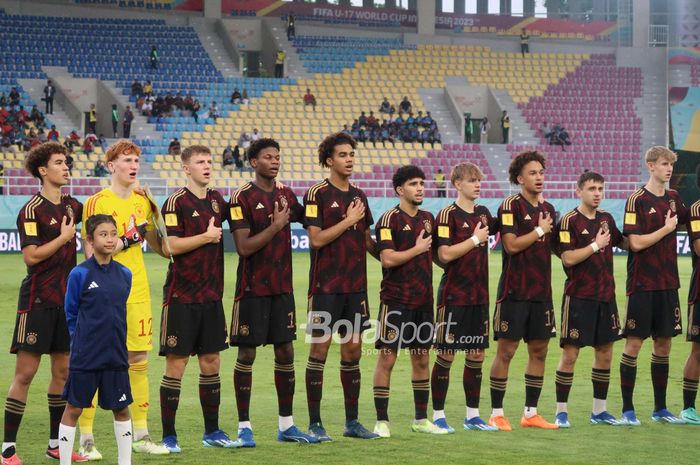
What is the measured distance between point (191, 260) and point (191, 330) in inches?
21.0

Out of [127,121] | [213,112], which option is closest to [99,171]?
[127,121]

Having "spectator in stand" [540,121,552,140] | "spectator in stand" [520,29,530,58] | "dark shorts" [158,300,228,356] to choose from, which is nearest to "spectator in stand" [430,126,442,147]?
"spectator in stand" [540,121,552,140]

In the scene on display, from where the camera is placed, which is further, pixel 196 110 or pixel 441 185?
pixel 196 110

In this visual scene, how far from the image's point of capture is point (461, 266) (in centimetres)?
970

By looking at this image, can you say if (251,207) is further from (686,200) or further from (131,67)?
(131,67)

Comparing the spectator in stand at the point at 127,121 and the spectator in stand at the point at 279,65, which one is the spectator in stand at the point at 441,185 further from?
the spectator in stand at the point at 279,65

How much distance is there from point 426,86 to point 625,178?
396 inches

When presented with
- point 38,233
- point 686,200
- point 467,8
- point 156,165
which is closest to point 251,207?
point 38,233

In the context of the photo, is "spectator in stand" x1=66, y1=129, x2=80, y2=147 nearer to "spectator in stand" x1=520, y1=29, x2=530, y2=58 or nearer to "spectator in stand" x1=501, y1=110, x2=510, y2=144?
"spectator in stand" x1=501, y1=110, x2=510, y2=144

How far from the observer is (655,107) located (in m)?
48.7

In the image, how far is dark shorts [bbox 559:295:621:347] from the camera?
9.91m

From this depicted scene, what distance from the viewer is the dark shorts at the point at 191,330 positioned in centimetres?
858

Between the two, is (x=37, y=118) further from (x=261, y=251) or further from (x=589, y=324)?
(x=589, y=324)

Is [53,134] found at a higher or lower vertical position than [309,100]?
lower
